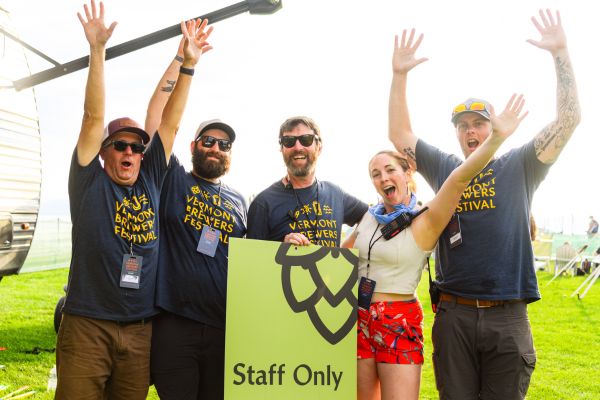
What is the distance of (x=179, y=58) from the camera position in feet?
11.9

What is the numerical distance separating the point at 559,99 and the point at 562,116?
0.41 feet

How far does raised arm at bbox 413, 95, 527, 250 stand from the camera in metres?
2.85

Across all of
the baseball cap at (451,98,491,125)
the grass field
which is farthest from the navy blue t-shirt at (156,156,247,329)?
the grass field

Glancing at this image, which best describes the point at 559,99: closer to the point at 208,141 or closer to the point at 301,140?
the point at 301,140

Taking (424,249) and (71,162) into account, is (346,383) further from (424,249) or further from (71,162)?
(71,162)

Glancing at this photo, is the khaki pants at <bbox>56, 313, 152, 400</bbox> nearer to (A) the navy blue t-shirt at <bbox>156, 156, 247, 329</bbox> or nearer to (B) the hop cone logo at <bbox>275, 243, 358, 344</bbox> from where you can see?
(A) the navy blue t-shirt at <bbox>156, 156, 247, 329</bbox>

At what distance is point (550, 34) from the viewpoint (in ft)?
10.7

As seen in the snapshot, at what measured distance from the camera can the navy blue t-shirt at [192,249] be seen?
321 centimetres

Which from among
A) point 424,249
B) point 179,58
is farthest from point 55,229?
point 424,249

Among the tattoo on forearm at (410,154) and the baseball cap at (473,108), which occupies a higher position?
the baseball cap at (473,108)

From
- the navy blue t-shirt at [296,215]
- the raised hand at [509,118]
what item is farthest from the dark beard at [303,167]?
the raised hand at [509,118]

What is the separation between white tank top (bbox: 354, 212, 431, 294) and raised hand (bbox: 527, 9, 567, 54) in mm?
1557

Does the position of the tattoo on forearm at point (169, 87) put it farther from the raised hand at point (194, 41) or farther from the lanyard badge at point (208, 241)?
the lanyard badge at point (208, 241)

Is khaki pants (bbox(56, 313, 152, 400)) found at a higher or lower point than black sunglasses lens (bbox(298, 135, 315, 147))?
lower
